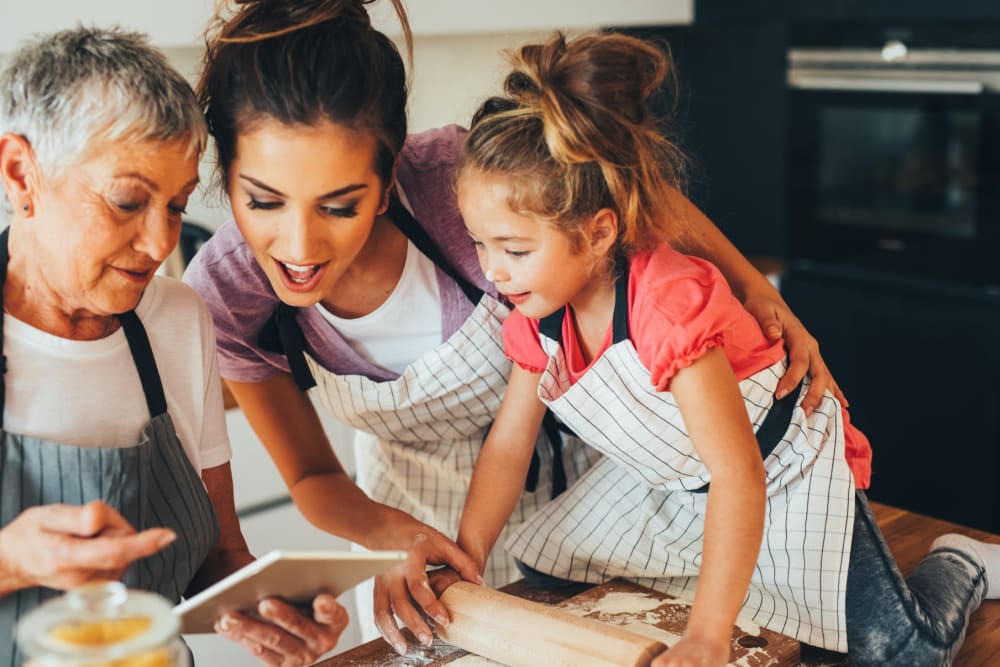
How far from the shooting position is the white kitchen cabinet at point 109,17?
1.91 metres

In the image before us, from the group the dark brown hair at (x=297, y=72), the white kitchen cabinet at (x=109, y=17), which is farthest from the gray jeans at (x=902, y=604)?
the white kitchen cabinet at (x=109, y=17)

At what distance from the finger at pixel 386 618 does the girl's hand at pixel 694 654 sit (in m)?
0.29

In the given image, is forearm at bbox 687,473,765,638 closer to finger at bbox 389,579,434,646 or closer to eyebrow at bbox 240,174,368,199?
finger at bbox 389,579,434,646

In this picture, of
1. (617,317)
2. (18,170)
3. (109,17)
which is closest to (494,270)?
(617,317)

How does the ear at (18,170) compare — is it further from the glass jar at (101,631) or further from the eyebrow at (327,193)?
the glass jar at (101,631)

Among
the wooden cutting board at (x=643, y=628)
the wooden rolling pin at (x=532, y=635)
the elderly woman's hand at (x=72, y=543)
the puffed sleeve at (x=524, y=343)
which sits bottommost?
the wooden cutting board at (x=643, y=628)

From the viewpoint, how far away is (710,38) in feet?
9.91

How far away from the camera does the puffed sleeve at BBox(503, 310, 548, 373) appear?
1.28 meters

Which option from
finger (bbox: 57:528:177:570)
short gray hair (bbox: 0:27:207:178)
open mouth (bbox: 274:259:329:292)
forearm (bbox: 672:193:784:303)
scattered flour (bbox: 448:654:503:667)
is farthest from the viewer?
forearm (bbox: 672:193:784:303)

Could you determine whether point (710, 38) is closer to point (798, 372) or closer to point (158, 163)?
point (798, 372)

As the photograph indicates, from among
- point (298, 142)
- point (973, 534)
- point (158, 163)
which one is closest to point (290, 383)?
point (298, 142)

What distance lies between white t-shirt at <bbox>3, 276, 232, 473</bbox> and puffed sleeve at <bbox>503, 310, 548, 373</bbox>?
1.10 feet

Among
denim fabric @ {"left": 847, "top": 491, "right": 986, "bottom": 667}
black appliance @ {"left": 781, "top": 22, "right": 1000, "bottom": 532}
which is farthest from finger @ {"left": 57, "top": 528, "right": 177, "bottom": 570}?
black appliance @ {"left": 781, "top": 22, "right": 1000, "bottom": 532}

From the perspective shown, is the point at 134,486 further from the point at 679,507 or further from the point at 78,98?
the point at 679,507
